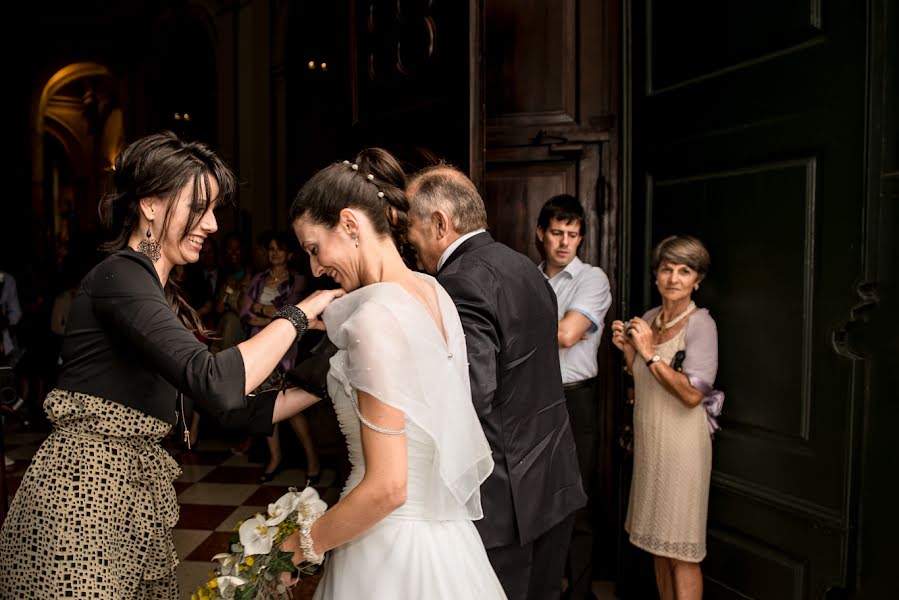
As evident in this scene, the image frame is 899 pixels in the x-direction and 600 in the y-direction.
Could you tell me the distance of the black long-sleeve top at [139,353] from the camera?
143 cm

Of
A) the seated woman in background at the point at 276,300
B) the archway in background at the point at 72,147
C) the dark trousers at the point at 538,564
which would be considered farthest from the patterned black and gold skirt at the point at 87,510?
the archway in background at the point at 72,147

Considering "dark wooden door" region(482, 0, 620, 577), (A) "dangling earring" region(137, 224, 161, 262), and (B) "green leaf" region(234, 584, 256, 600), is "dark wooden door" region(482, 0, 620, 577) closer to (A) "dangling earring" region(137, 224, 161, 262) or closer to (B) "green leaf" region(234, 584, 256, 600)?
(A) "dangling earring" region(137, 224, 161, 262)

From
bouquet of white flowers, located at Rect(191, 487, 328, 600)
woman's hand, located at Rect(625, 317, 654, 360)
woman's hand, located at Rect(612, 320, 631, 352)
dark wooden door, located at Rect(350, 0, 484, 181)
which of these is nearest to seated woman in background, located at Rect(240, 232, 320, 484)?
dark wooden door, located at Rect(350, 0, 484, 181)

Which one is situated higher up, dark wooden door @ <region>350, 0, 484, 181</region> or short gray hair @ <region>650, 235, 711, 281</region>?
dark wooden door @ <region>350, 0, 484, 181</region>

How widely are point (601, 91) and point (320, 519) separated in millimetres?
2696

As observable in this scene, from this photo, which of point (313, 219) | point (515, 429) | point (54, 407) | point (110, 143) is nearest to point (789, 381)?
point (515, 429)

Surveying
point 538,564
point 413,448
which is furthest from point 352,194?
point 538,564

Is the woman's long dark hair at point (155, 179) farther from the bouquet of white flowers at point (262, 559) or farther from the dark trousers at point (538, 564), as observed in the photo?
the dark trousers at point (538, 564)

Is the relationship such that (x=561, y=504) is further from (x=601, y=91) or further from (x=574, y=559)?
(x=601, y=91)

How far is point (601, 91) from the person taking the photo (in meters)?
3.50

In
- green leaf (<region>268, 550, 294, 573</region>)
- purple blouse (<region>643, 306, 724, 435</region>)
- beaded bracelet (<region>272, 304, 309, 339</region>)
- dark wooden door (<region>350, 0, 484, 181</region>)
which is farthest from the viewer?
purple blouse (<region>643, 306, 724, 435</region>)

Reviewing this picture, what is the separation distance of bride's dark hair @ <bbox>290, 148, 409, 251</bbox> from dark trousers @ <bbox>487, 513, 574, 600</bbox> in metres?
1.07

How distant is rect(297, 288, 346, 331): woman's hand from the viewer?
1.61 metres

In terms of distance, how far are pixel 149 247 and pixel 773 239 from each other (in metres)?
2.03
